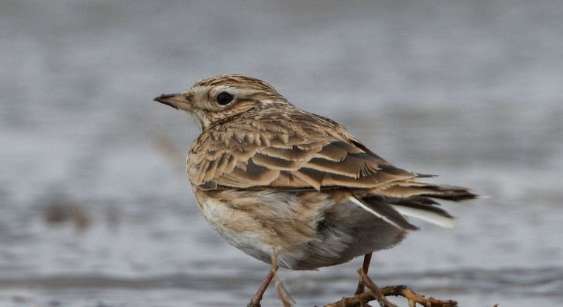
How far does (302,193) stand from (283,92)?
363 inches

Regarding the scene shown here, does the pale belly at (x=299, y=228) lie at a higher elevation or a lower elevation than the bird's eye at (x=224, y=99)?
lower

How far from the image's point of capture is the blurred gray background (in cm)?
917

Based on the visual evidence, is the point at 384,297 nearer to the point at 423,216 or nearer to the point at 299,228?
the point at 299,228

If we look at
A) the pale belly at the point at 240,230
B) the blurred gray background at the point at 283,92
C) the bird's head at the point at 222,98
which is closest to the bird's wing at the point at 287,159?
the pale belly at the point at 240,230

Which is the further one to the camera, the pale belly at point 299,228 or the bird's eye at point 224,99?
the bird's eye at point 224,99

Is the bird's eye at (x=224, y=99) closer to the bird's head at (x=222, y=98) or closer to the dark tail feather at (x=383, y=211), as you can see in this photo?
the bird's head at (x=222, y=98)

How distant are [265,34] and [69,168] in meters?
5.81

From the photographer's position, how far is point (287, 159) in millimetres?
6758

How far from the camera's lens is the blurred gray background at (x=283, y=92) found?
9.17 m

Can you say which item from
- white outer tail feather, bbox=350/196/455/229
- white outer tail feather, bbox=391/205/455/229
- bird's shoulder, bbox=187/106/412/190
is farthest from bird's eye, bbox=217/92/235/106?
white outer tail feather, bbox=391/205/455/229

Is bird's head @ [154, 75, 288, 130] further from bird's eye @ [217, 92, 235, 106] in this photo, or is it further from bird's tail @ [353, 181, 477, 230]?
bird's tail @ [353, 181, 477, 230]

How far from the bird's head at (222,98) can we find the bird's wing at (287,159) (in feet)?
0.86

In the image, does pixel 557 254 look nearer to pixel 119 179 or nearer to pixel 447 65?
pixel 119 179

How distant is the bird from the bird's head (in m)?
0.27
